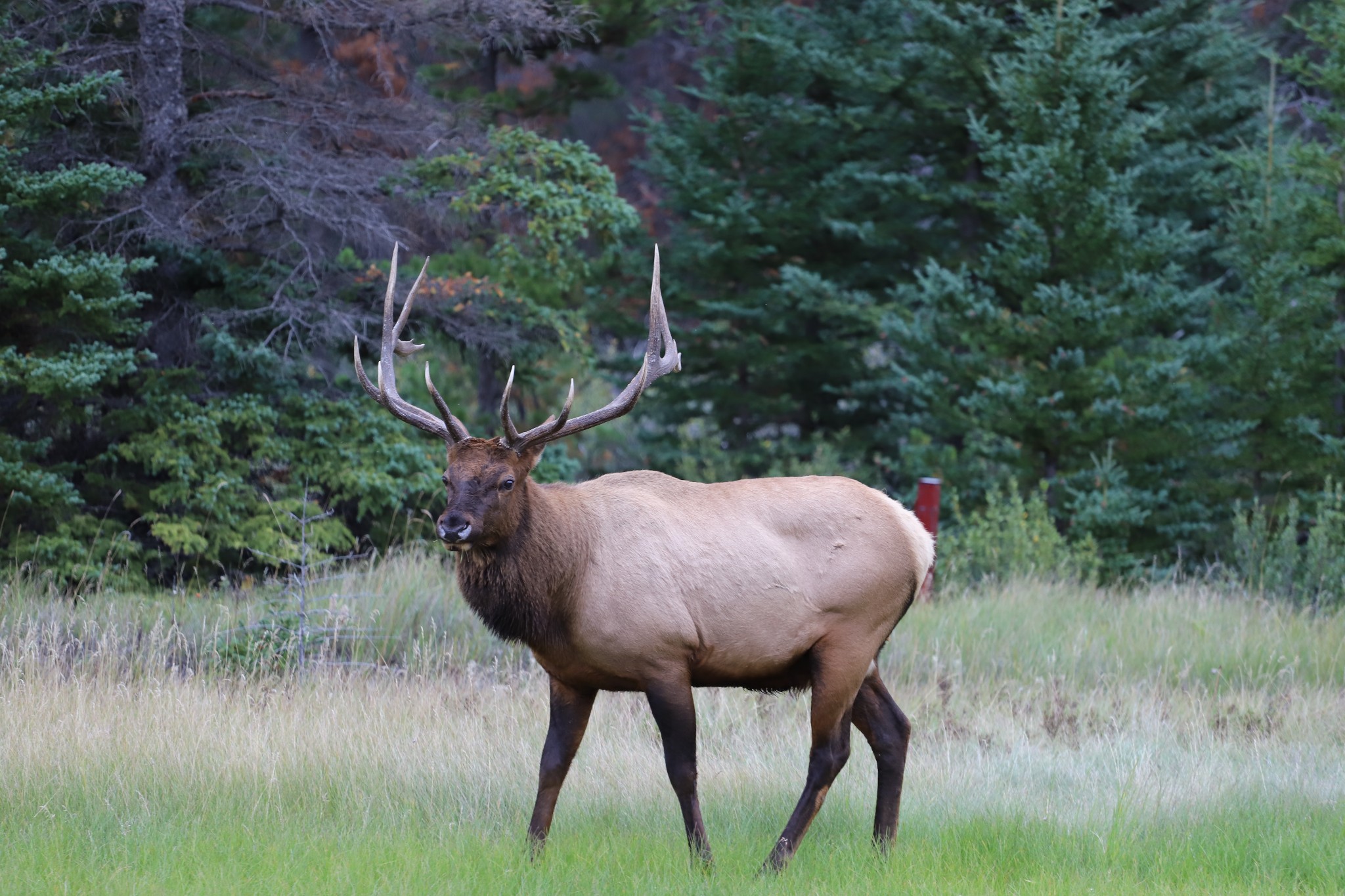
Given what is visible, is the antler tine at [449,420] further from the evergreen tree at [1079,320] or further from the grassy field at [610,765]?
the evergreen tree at [1079,320]

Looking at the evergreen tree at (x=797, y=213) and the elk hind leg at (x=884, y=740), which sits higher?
the evergreen tree at (x=797, y=213)

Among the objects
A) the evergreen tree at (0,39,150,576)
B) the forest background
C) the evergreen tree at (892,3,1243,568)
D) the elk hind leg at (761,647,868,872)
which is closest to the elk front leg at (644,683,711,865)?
the elk hind leg at (761,647,868,872)

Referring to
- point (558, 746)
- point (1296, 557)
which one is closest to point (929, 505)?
point (1296, 557)

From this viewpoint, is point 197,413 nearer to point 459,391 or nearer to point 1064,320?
point 1064,320

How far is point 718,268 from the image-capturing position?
1670cm

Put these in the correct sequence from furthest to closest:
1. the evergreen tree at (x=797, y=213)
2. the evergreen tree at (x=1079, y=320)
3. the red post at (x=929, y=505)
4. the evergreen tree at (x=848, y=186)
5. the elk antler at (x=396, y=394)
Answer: the evergreen tree at (x=797, y=213), the evergreen tree at (x=848, y=186), the evergreen tree at (x=1079, y=320), the red post at (x=929, y=505), the elk antler at (x=396, y=394)

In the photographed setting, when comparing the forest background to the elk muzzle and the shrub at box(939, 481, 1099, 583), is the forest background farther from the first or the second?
the elk muzzle

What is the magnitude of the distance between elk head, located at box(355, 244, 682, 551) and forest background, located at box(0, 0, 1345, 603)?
406 centimetres

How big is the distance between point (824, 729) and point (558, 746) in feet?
3.57

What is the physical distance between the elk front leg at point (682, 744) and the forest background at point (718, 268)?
15.5 ft

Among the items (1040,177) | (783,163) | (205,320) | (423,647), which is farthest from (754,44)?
(423,647)

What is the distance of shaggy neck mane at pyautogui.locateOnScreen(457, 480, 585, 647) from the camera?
538 cm

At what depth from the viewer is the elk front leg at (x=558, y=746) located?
5586 millimetres

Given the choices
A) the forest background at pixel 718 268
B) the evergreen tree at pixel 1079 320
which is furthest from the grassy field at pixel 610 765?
the evergreen tree at pixel 1079 320
